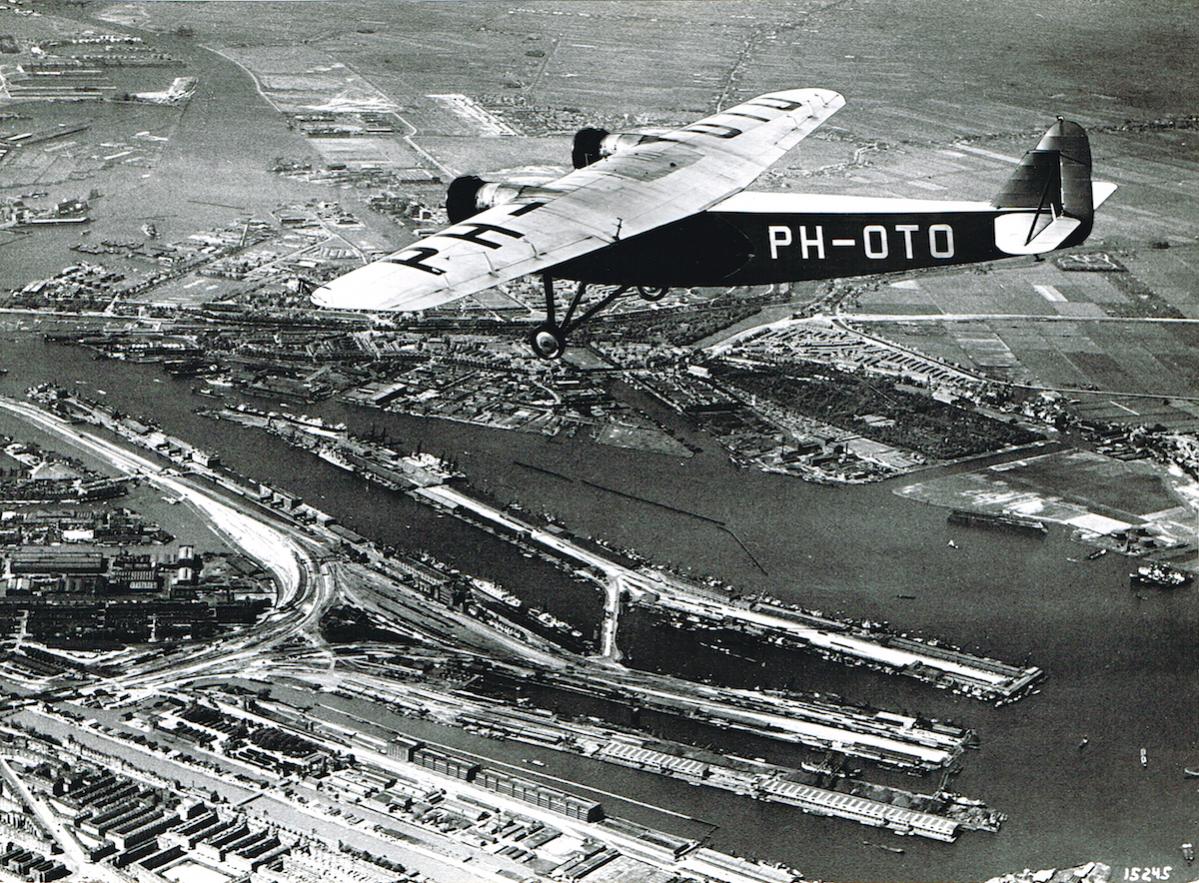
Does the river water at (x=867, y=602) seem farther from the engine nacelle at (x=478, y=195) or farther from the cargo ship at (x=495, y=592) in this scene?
the engine nacelle at (x=478, y=195)

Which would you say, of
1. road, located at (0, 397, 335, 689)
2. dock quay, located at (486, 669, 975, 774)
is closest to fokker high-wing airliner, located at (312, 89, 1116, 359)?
dock quay, located at (486, 669, 975, 774)

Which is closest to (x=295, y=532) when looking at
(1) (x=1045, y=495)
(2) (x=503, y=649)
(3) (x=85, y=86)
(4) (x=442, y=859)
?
(2) (x=503, y=649)

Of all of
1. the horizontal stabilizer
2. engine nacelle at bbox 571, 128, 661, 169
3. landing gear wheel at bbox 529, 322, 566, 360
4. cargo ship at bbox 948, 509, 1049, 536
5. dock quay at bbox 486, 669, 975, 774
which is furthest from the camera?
cargo ship at bbox 948, 509, 1049, 536

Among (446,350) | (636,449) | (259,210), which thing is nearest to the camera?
(636,449)

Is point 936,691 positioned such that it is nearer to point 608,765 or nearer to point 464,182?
point 608,765

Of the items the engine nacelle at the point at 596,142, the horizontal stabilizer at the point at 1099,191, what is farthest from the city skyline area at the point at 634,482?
the horizontal stabilizer at the point at 1099,191

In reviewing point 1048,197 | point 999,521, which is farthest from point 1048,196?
point 999,521

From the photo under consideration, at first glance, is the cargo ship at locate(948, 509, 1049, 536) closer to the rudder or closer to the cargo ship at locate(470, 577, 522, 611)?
the rudder
